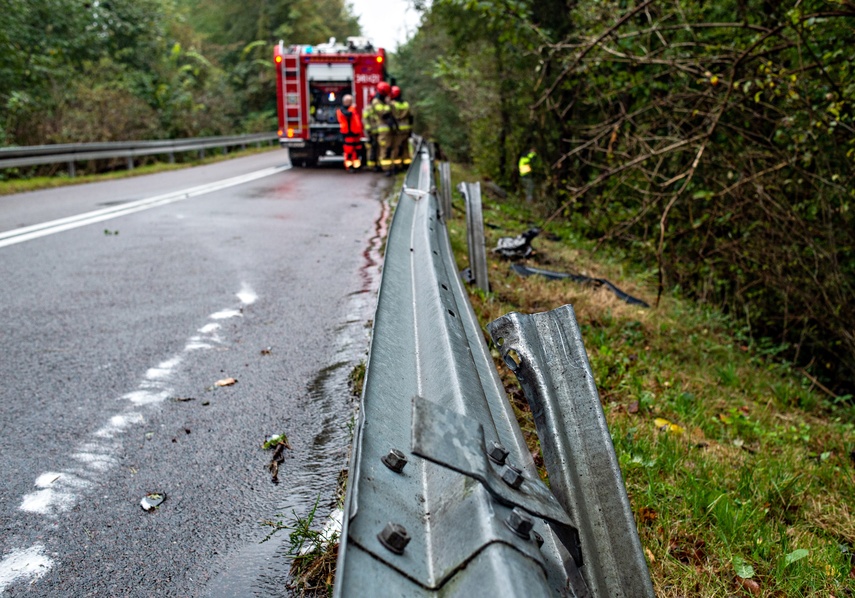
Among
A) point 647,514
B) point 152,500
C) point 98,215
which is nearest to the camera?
point 152,500

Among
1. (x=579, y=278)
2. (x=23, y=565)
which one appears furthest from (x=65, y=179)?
(x=23, y=565)

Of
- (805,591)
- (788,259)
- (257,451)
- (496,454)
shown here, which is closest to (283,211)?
(788,259)

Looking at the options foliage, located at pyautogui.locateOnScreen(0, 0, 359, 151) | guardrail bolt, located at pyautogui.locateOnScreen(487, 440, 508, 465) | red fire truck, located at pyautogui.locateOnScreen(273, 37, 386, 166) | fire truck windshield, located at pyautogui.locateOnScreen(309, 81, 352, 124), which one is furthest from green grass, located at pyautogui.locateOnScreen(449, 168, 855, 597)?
foliage, located at pyautogui.locateOnScreen(0, 0, 359, 151)

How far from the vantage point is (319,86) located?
20.9 meters

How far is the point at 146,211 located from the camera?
10.4m

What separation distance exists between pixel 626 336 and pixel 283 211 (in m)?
6.14

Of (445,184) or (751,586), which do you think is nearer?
(751,586)

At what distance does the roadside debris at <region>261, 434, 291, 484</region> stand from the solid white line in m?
5.55

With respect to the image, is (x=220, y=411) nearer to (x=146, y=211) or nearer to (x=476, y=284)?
(x=476, y=284)

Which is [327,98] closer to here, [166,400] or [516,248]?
[516,248]

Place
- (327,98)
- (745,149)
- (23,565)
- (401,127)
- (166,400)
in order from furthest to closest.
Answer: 1. (327,98)
2. (401,127)
3. (745,149)
4. (166,400)
5. (23,565)

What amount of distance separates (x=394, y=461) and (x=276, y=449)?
166 cm

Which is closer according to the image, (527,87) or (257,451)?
(257,451)

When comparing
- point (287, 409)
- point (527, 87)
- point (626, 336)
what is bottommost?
point (626, 336)
